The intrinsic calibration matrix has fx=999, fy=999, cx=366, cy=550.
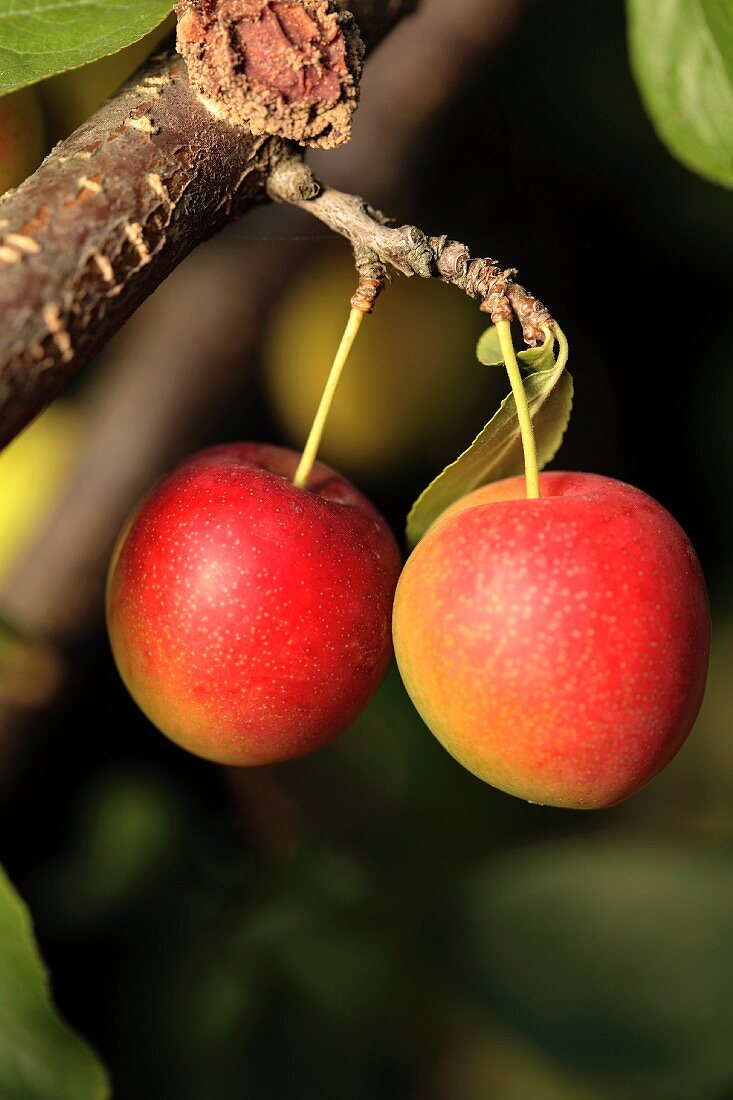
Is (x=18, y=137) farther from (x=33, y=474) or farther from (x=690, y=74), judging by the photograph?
(x=690, y=74)

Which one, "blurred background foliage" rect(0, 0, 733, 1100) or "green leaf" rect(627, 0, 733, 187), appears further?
"blurred background foliage" rect(0, 0, 733, 1100)

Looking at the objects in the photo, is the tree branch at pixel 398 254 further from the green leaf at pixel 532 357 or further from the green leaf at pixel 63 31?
the green leaf at pixel 63 31

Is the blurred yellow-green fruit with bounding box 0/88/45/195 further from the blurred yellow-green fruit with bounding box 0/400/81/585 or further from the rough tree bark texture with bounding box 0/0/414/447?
the blurred yellow-green fruit with bounding box 0/400/81/585

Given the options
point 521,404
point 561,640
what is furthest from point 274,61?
point 561,640

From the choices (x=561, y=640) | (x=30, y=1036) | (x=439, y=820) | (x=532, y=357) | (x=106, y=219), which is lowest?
(x=439, y=820)

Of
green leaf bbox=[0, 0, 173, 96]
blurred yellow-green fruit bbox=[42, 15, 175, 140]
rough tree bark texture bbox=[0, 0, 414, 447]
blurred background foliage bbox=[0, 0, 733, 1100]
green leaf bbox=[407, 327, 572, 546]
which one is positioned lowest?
blurred background foliage bbox=[0, 0, 733, 1100]

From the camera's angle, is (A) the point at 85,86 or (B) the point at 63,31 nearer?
(B) the point at 63,31

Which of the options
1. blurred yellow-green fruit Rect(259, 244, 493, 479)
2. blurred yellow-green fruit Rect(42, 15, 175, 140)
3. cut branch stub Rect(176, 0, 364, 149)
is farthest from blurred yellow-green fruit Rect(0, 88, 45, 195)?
blurred yellow-green fruit Rect(259, 244, 493, 479)

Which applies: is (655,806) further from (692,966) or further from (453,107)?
(453,107)
